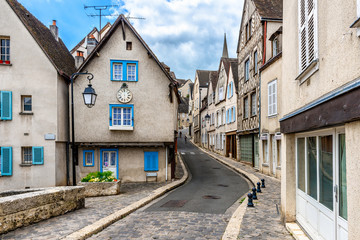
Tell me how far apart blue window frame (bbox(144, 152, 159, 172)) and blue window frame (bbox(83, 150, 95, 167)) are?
2.80 meters

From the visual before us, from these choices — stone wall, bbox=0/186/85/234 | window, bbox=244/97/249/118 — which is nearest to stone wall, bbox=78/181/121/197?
stone wall, bbox=0/186/85/234

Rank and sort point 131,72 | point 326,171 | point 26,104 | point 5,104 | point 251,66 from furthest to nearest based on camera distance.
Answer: point 251,66 → point 131,72 → point 26,104 → point 5,104 → point 326,171

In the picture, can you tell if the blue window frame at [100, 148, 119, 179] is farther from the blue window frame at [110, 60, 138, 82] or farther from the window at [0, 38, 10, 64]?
the window at [0, 38, 10, 64]

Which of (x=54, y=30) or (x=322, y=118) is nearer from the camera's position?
(x=322, y=118)

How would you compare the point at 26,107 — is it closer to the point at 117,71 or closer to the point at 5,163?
the point at 5,163

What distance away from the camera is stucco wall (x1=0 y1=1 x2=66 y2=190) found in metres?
13.6

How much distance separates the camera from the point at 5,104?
13.6 m

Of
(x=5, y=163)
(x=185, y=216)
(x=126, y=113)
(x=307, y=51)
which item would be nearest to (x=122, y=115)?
(x=126, y=113)

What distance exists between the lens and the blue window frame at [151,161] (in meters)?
14.9

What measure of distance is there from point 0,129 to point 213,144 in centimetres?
2332

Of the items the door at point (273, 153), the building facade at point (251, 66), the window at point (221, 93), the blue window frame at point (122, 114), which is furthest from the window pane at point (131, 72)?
the window at point (221, 93)

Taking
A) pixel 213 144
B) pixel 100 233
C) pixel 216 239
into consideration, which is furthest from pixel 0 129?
pixel 213 144

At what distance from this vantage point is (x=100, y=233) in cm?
620

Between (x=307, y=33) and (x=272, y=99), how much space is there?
10.5 meters
